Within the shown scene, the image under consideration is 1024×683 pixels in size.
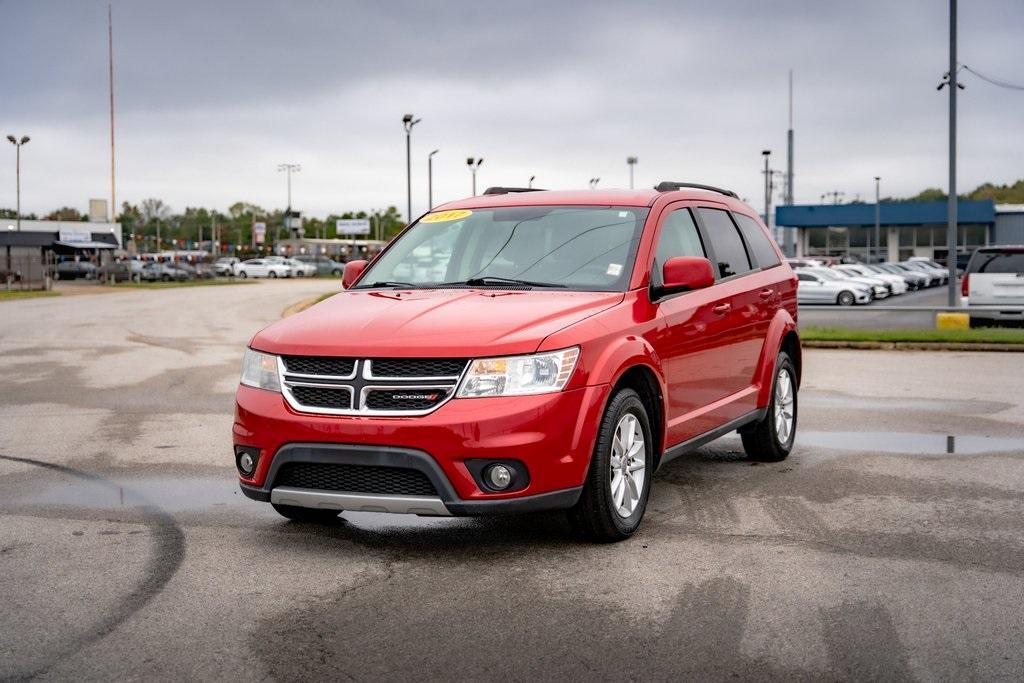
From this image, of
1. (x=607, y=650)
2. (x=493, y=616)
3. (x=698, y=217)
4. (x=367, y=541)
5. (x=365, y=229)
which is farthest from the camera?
(x=365, y=229)

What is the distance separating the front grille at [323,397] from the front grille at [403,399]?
0.13 meters

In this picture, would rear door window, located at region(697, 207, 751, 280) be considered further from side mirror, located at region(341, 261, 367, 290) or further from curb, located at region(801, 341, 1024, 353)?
curb, located at region(801, 341, 1024, 353)

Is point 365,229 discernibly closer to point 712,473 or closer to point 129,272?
point 129,272

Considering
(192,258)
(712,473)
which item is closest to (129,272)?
(192,258)

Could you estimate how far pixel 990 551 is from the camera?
5902 mm

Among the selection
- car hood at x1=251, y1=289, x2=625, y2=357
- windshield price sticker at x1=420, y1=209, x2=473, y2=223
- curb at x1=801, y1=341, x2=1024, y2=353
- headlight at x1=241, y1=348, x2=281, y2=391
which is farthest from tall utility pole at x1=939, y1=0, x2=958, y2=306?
headlight at x1=241, y1=348, x2=281, y2=391

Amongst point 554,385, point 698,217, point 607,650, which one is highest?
point 698,217

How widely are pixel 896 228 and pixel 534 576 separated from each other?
9332 centimetres

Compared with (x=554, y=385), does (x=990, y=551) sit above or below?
below

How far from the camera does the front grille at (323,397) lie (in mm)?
5645

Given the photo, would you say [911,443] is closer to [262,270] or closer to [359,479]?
[359,479]

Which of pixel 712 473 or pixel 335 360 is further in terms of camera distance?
pixel 712 473

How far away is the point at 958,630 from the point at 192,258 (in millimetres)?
103335

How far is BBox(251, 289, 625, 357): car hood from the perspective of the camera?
220 inches
